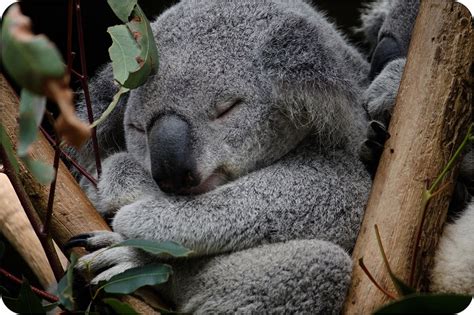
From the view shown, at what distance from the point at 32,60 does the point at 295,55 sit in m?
1.39

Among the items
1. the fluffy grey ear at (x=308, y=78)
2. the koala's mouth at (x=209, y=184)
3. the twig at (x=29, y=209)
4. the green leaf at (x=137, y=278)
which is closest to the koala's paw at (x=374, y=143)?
the fluffy grey ear at (x=308, y=78)

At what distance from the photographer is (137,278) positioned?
1865 millimetres

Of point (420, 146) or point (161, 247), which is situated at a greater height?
point (420, 146)

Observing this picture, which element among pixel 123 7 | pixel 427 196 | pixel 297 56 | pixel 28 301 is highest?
pixel 123 7

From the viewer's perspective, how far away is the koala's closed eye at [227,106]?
223 centimetres

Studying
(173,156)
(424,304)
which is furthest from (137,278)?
(424,304)

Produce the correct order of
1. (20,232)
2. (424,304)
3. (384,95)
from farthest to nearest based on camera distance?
(20,232)
(384,95)
(424,304)

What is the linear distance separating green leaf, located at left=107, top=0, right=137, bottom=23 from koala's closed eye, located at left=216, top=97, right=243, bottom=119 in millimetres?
428

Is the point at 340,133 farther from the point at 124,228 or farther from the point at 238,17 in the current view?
the point at 124,228

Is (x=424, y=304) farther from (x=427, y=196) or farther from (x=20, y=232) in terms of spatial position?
(x=20, y=232)

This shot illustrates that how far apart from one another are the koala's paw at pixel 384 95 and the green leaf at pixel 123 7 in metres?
0.95

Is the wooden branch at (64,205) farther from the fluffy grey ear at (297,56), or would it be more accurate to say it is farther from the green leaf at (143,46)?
the fluffy grey ear at (297,56)

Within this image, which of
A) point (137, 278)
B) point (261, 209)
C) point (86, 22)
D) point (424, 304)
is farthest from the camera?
point (86, 22)

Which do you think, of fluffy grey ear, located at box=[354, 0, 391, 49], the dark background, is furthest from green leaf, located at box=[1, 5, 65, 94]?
the dark background
